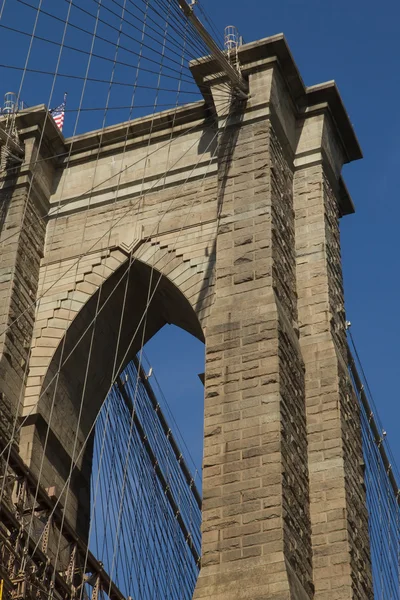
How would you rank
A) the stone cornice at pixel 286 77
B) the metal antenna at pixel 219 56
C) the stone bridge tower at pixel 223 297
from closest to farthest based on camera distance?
the stone bridge tower at pixel 223 297 → the metal antenna at pixel 219 56 → the stone cornice at pixel 286 77

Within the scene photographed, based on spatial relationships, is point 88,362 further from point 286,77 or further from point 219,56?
point 286,77

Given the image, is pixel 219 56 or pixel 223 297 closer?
pixel 223 297

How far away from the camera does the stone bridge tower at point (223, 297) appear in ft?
66.9

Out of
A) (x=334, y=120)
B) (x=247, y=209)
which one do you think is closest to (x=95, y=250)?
(x=247, y=209)

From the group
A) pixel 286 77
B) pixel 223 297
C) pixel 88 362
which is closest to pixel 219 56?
pixel 286 77

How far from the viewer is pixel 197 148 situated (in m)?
26.4

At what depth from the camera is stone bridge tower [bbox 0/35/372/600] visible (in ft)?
66.9

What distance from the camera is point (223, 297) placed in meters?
23.0

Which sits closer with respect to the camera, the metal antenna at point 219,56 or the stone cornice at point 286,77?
the metal antenna at point 219,56

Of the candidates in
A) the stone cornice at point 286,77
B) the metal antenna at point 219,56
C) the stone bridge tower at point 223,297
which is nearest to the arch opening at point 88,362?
the stone bridge tower at point 223,297

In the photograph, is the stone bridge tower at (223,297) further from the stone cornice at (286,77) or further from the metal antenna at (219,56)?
the metal antenna at (219,56)

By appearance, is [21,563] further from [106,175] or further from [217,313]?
[106,175]

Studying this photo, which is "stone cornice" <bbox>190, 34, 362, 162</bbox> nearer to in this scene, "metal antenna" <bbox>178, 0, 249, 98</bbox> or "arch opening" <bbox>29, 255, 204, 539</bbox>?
"metal antenna" <bbox>178, 0, 249, 98</bbox>

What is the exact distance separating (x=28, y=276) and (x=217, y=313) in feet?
14.8
